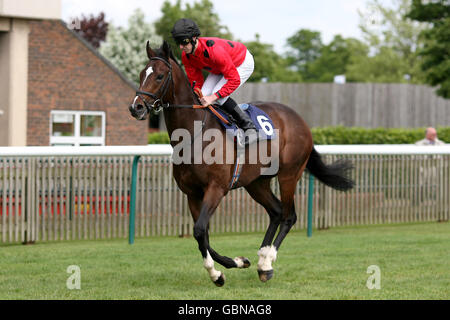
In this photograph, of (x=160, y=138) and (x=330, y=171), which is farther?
(x=160, y=138)

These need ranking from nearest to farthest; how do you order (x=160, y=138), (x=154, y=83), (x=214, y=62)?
(x=154, y=83) < (x=214, y=62) < (x=160, y=138)

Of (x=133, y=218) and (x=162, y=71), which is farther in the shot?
(x=133, y=218)

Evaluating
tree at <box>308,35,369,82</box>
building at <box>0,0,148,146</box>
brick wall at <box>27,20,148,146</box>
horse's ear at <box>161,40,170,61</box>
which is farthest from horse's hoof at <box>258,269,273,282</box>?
tree at <box>308,35,369,82</box>

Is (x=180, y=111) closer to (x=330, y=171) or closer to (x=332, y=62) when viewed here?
(x=330, y=171)

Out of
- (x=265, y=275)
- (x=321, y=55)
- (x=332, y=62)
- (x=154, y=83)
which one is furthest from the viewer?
(x=321, y=55)

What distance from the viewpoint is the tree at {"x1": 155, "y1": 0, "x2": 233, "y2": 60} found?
37.8 metres

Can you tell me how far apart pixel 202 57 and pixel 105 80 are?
41.9 ft

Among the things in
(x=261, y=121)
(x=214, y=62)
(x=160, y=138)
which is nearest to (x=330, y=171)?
(x=261, y=121)

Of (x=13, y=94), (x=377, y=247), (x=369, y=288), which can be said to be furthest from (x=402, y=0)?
(x=369, y=288)

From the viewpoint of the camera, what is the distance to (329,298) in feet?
17.6

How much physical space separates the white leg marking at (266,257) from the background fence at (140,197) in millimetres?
2757

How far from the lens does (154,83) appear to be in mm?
5488

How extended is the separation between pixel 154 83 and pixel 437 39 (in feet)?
47.9
